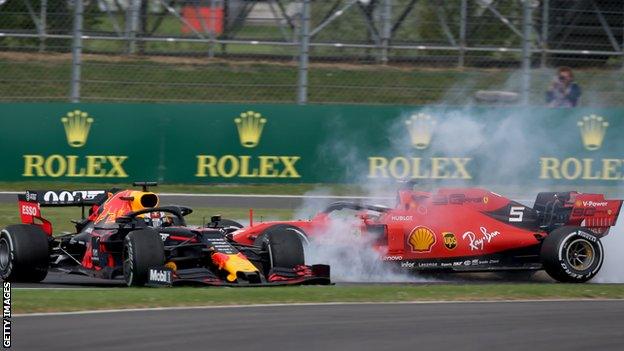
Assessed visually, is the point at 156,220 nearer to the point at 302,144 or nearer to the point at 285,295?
the point at 285,295

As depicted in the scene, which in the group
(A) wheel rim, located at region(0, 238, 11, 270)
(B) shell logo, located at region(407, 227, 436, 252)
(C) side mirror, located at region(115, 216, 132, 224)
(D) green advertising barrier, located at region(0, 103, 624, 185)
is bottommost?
(A) wheel rim, located at region(0, 238, 11, 270)

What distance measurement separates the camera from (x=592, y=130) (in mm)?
20438

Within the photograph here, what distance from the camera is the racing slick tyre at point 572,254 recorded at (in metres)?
12.8

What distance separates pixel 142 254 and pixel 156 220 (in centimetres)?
138

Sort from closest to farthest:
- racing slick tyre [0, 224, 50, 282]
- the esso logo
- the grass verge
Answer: the grass verge < racing slick tyre [0, 224, 50, 282] < the esso logo

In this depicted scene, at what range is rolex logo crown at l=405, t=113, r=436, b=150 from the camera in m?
19.9

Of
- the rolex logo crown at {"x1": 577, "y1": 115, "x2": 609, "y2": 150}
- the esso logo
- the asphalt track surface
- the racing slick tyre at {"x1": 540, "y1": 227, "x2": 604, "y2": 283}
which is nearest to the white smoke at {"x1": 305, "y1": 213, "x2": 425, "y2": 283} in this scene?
the racing slick tyre at {"x1": 540, "y1": 227, "x2": 604, "y2": 283}

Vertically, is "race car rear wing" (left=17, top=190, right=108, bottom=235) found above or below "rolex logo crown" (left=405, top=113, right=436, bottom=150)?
below

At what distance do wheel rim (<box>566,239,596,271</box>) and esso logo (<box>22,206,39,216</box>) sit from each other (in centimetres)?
558

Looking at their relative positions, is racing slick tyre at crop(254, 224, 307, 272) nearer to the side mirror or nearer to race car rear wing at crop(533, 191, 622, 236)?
the side mirror

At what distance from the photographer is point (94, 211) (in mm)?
13258

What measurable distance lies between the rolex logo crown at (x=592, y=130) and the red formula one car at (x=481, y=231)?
22.7 feet

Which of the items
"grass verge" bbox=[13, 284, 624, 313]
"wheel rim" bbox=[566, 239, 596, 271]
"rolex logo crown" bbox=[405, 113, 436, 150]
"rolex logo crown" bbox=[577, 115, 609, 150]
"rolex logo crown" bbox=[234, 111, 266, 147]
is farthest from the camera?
"rolex logo crown" bbox=[577, 115, 609, 150]

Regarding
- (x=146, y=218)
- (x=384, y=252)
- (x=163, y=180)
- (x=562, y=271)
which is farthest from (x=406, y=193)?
(x=163, y=180)
